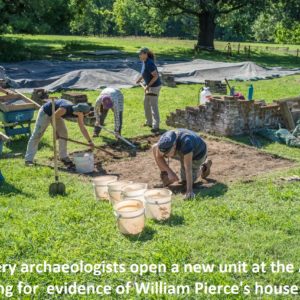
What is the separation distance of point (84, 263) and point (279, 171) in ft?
15.0

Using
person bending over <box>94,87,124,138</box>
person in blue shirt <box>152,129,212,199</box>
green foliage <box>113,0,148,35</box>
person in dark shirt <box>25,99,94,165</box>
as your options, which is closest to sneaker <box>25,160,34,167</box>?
person in dark shirt <box>25,99,94,165</box>

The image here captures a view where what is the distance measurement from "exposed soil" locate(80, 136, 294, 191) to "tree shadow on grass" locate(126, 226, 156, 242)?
1.83m

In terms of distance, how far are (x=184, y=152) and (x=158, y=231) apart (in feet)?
4.79

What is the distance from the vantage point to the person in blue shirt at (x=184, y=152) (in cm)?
694

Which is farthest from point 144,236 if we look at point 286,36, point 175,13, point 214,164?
point 286,36

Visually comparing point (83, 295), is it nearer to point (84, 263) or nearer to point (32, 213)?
point (84, 263)

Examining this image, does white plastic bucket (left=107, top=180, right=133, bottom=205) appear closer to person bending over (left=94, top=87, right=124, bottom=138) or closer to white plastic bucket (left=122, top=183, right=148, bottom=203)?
white plastic bucket (left=122, top=183, right=148, bottom=203)

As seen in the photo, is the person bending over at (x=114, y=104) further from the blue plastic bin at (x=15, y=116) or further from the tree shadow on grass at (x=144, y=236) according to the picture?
the tree shadow on grass at (x=144, y=236)

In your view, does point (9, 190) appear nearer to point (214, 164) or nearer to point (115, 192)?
point (115, 192)

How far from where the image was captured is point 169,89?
61.6ft

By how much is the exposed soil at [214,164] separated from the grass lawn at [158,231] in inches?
18.3

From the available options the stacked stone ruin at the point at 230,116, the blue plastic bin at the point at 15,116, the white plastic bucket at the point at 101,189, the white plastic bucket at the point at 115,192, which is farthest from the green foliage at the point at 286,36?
the white plastic bucket at the point at 115,192

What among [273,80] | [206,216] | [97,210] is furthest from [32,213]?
[273,80]

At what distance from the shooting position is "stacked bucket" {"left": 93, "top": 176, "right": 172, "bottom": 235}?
5879 millimetres
